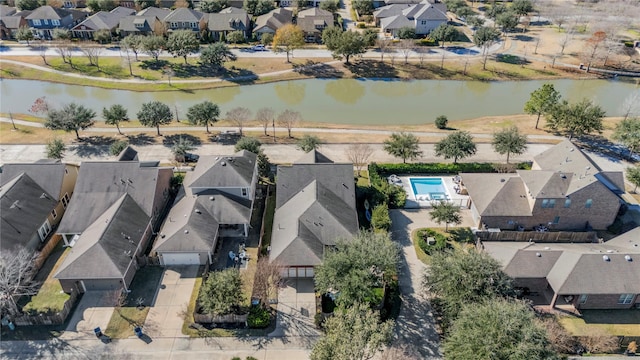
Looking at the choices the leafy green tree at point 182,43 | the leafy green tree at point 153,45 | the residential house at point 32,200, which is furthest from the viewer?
the leafy green tree at point 182,43

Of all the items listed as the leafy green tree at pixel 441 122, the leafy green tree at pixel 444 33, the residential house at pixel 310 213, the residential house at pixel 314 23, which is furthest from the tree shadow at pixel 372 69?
the residential house at pixel 310 213

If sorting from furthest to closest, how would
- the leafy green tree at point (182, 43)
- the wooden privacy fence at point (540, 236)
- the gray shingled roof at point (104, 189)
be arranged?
the leafy green tree at point (182, 43)
the wooden privacy fence at point (540, 236)
the gray shingled roof at point (104, 189)

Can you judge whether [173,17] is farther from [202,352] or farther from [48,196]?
[202,352]

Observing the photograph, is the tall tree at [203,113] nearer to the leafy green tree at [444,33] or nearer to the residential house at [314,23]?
the residential house at [314,23]

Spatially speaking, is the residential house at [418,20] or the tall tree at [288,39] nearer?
the tall tree at [288,39]

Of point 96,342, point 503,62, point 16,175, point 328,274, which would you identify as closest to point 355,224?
point 328,274

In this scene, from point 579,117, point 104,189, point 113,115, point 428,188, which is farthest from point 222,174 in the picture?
point 579,117
